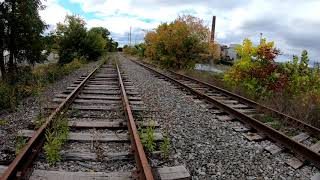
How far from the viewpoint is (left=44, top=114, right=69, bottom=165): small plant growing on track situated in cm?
460

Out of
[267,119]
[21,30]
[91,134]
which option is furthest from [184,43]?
[91,134]

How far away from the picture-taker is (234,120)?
25.2ft

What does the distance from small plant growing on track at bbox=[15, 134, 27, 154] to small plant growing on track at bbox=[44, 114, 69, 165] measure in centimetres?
30

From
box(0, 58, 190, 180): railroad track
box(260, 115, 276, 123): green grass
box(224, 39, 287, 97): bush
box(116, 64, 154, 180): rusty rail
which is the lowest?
box(260, 115, 276, 123): green grass

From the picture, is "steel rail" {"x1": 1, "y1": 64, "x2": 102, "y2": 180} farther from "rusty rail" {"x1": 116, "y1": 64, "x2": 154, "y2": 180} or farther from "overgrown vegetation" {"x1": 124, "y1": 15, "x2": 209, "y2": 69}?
"overgrown vegetation" {"x1": 124, "y1": 15, "x2": 209, "y2": 69}

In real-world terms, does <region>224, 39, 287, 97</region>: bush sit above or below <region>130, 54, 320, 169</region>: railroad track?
above

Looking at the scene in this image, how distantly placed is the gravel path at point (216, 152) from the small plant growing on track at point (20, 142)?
6.45 ft

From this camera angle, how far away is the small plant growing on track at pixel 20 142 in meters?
4.83

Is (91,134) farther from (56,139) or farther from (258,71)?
(258,71)

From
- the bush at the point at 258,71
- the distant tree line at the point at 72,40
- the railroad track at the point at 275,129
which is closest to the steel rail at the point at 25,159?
the railroad track at the point at 275,129

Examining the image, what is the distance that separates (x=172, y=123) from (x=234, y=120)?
1446 millimetres

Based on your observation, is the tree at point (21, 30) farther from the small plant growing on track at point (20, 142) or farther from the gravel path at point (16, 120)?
the small plant growing on track at point (20, 142)

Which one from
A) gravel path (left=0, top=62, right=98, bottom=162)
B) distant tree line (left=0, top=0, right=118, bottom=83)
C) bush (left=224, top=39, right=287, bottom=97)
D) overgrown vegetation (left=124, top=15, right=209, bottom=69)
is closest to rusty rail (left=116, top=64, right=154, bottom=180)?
gravel path (left=0, top=62, right=98, bottom=162)

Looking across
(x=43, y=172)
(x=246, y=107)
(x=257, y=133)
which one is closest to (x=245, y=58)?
(x=246, y=107)
